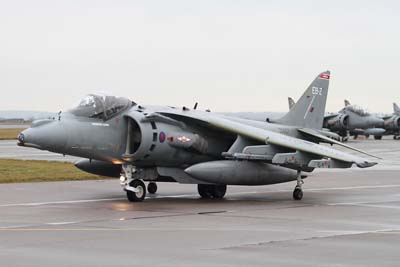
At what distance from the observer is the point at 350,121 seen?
6588 cm

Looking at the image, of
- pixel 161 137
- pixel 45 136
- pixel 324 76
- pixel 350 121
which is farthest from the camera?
pixel 350 121

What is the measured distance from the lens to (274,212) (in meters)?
17.4

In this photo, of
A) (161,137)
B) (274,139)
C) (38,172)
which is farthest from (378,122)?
(161,137)

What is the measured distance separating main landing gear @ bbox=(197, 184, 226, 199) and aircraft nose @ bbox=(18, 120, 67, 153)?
14.0 ft

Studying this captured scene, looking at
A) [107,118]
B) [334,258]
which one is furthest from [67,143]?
[334,258]

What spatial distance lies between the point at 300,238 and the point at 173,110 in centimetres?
851

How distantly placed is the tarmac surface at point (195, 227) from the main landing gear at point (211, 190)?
454 mm

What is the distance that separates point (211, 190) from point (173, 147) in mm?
1919

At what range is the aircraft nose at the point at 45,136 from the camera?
59.9 feet

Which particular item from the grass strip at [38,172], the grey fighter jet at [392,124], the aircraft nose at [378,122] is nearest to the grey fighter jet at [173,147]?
the grass strip at [38,172]

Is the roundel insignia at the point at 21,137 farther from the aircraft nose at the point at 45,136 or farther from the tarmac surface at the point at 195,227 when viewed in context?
the tarmac surface at the point at 195,227

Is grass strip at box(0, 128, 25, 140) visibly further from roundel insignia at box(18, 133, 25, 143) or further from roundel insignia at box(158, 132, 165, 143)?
roundel insignia at box(18, 133, 25, 143)

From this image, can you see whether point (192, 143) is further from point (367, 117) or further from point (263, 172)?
point (367, 117)

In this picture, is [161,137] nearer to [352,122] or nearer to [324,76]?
[324,76]
